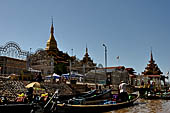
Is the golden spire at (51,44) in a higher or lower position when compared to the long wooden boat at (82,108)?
higher

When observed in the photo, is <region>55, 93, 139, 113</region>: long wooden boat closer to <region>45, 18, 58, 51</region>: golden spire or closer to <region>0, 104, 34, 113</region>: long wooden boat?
<region>0, 104, 34, 113</region>: long wooden boat

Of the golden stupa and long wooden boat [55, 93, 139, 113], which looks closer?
long wooden boat [55, 93, 139, 113]

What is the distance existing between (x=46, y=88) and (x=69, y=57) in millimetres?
36645

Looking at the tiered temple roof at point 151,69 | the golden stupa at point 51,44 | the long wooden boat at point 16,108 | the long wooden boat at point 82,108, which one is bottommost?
the long wooden boat at point 82,108

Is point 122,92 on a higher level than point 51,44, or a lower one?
lower

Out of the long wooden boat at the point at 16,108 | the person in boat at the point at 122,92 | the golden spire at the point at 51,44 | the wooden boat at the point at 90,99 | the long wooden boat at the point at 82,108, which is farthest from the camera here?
the golden spire at the point at 51,44

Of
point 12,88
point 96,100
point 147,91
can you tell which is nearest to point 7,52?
point 12,88

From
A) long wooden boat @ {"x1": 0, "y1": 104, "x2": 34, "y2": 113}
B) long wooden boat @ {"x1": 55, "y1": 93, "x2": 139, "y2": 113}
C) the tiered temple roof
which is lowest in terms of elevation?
long wooden boat @ {"x1": 55, "y1": 93, "x2": 139, "y2": 113}

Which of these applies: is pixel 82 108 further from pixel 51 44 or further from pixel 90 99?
pixel 51 44

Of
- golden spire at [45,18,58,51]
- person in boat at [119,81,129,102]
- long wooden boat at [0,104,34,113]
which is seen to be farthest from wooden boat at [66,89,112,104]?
golden spire at [45,18,58,51]

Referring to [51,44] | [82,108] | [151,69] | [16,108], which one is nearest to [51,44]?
[51,44]

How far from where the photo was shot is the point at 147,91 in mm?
20375

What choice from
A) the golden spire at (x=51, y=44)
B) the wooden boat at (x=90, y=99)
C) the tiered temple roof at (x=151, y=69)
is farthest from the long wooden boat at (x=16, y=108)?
the tiered temple roof at (x=151, y=69)

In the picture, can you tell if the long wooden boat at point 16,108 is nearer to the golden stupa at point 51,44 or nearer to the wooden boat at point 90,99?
the wooden boat at point 90,99
